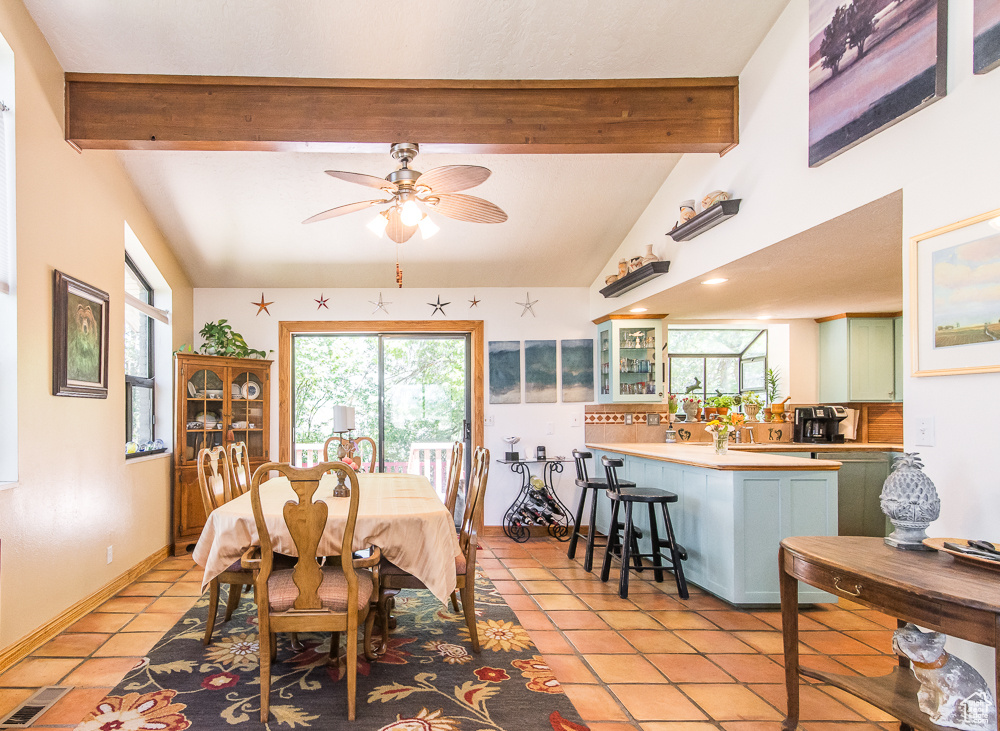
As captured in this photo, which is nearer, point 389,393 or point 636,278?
point 636,278

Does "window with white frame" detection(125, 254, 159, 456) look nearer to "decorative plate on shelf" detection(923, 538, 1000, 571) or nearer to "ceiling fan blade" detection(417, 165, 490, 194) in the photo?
"ceiling fan blade" detection(417, 165, 490, 194)

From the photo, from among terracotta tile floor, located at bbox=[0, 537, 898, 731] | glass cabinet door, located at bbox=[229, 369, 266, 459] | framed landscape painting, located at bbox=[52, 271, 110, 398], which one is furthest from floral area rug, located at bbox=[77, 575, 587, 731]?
glass cabinet door, located at bbox=[229, 369, 266, 459]

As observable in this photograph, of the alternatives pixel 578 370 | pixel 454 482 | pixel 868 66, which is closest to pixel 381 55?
pixel 868 66

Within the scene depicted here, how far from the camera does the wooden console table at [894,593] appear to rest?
62.1 inches

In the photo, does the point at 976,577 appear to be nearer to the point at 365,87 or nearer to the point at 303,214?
the point at 365,87

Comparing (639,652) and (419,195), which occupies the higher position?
(419,195)

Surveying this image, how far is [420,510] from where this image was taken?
2922mm

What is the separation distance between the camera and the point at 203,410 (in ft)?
17.8

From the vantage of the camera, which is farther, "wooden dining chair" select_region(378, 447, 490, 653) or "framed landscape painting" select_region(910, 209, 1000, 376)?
"wooden dining chair" select_region(378, 447, 490, 653)

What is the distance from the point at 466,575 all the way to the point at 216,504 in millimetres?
1415

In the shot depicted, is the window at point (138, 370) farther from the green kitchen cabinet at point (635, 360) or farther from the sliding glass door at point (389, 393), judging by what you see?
the green kitchen cabinet at point (635, 360)

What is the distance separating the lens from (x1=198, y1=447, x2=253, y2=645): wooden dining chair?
2945mm

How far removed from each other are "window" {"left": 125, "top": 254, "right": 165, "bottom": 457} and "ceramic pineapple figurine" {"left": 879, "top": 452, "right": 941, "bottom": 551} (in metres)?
4.70

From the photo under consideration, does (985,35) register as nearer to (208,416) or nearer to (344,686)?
(344,686)
